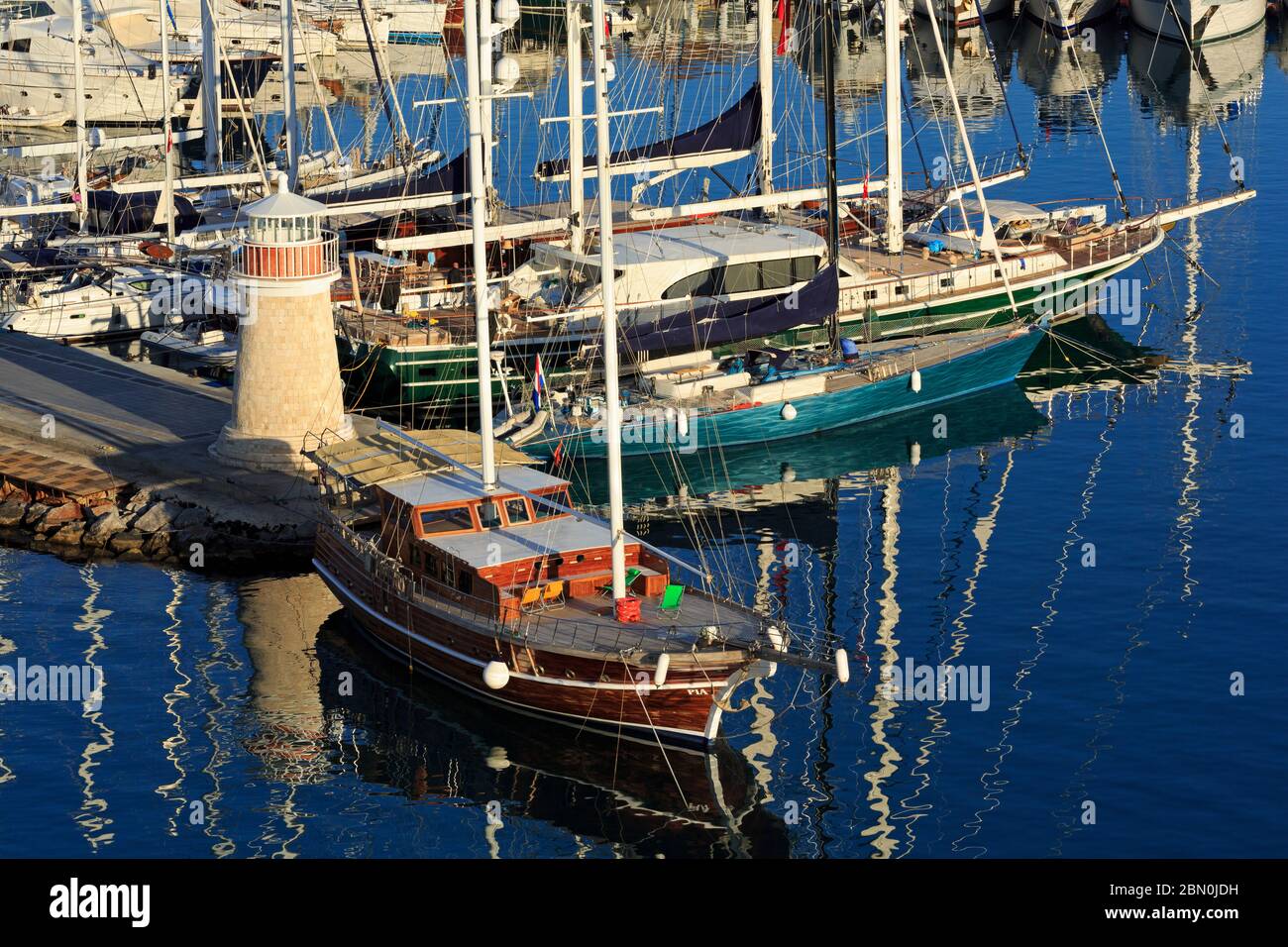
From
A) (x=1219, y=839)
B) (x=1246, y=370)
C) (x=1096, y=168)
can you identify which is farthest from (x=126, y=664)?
(x=1096, y=168)

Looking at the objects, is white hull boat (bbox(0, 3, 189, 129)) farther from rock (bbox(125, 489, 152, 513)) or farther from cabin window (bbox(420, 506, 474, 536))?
cabin window (bbox(420, 506, 474, 536))

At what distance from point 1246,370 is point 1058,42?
2546 inches

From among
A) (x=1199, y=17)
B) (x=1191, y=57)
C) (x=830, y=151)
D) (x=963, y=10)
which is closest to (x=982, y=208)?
(x=830, y=151)

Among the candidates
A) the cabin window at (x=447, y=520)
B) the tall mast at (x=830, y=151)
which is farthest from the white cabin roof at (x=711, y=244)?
the cabin window at (x=447, y=520)

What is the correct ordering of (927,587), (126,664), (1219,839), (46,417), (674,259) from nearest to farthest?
(1219,839) < (126,664) < (927,587) < (46,417) < (674,259)

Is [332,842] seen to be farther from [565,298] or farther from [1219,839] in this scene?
[565,298]

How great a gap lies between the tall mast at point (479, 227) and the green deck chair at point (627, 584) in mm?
3840

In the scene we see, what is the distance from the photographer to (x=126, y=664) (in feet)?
145

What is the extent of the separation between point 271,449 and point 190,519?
3.03 meters

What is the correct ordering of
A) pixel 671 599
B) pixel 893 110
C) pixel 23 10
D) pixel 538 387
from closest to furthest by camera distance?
pixel 671 599 → pixel 538 387 → pixel 893 110 → pixel 23 10

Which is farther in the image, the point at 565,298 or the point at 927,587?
the point at 565,298

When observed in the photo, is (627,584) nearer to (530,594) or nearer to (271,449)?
(530,594)

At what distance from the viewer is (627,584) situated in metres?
42.2

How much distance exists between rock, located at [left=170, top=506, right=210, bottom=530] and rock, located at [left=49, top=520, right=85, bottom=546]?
2336mm
